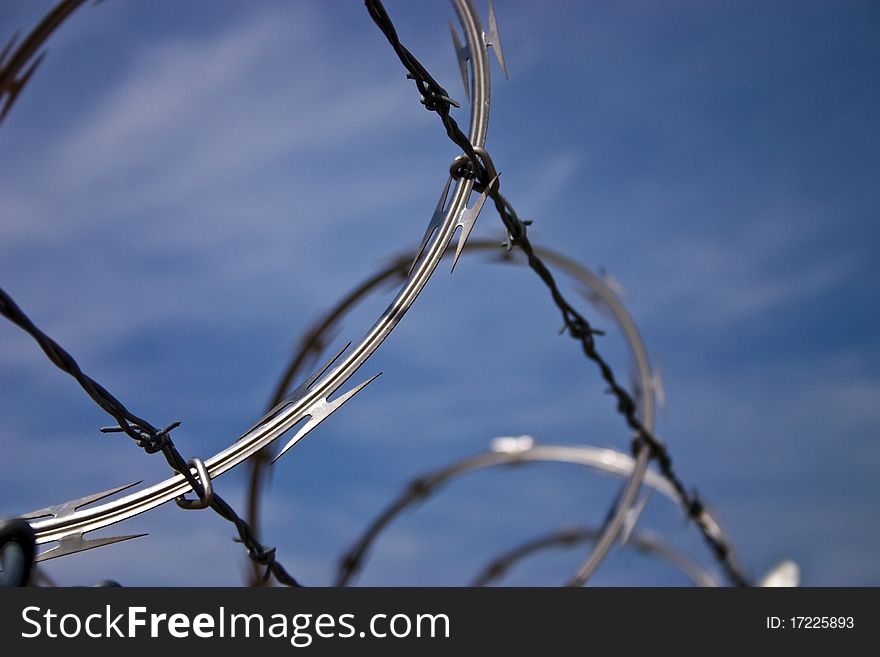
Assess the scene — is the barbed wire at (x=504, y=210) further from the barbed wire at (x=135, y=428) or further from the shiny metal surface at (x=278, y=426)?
the barbed wire at (x=135, y=428)

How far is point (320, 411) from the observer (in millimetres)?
3451

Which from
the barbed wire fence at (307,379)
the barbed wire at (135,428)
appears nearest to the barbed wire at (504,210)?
the barbed wire fence at (307,379)

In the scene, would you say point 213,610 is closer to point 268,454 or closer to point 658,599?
point 658,599

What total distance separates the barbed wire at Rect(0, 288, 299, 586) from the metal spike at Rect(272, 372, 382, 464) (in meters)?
0.34

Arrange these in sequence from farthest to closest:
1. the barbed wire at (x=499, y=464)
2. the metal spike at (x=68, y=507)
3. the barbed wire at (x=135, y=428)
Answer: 1. the barbed wire at (x=499, y=464)
2. the metal spike at (x=68, y=507)
3. the barbed wire at (x=135, y=428)

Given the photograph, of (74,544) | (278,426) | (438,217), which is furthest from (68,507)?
(438,217)

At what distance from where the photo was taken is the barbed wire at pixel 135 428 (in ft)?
9.12

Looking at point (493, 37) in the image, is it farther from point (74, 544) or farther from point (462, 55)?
point (74, 544)

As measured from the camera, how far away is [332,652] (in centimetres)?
315

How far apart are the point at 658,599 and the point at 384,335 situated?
1415 mm

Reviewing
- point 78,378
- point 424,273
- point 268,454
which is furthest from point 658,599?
point 268,454

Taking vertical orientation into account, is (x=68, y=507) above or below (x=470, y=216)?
below

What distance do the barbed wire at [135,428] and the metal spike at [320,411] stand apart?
340 millimetres

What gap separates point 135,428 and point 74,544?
1.55ft
